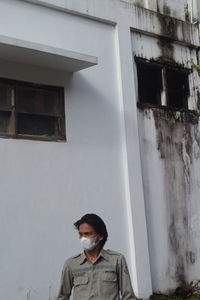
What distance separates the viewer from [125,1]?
8328 millimetres

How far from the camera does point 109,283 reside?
356 centimetres

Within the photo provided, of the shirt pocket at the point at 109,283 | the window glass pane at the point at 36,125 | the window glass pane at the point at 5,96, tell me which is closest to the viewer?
the shirt pocket at the point at 109,283

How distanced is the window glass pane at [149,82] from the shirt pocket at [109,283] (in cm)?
512

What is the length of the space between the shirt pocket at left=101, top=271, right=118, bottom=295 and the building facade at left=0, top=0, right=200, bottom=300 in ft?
9.29

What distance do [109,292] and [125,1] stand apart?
5.97 metres

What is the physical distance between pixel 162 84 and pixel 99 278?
575cm

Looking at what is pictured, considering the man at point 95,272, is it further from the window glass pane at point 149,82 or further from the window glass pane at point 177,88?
the window glass pane at point 177,88

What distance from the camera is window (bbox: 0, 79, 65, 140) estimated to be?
657cm

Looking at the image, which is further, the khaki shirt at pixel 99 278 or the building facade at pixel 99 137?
the building facade at pixel 99 137

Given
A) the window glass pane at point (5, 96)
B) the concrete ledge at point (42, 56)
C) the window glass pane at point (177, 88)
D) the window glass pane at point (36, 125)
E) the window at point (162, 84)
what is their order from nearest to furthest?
the concrete ledge at point (42, 56) → the window glass pane at point (5, 96) → the window glass pane at point (36, 125) → the window at point (162, 84) → the window glass pane at point (177, 88)

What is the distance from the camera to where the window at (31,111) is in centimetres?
657

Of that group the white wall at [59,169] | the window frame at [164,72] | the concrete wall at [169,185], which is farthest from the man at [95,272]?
the window frame at [164,72]

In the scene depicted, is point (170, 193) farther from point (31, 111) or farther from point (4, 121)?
point (4, 121)

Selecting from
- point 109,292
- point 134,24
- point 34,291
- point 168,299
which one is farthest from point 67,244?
point 134,24
